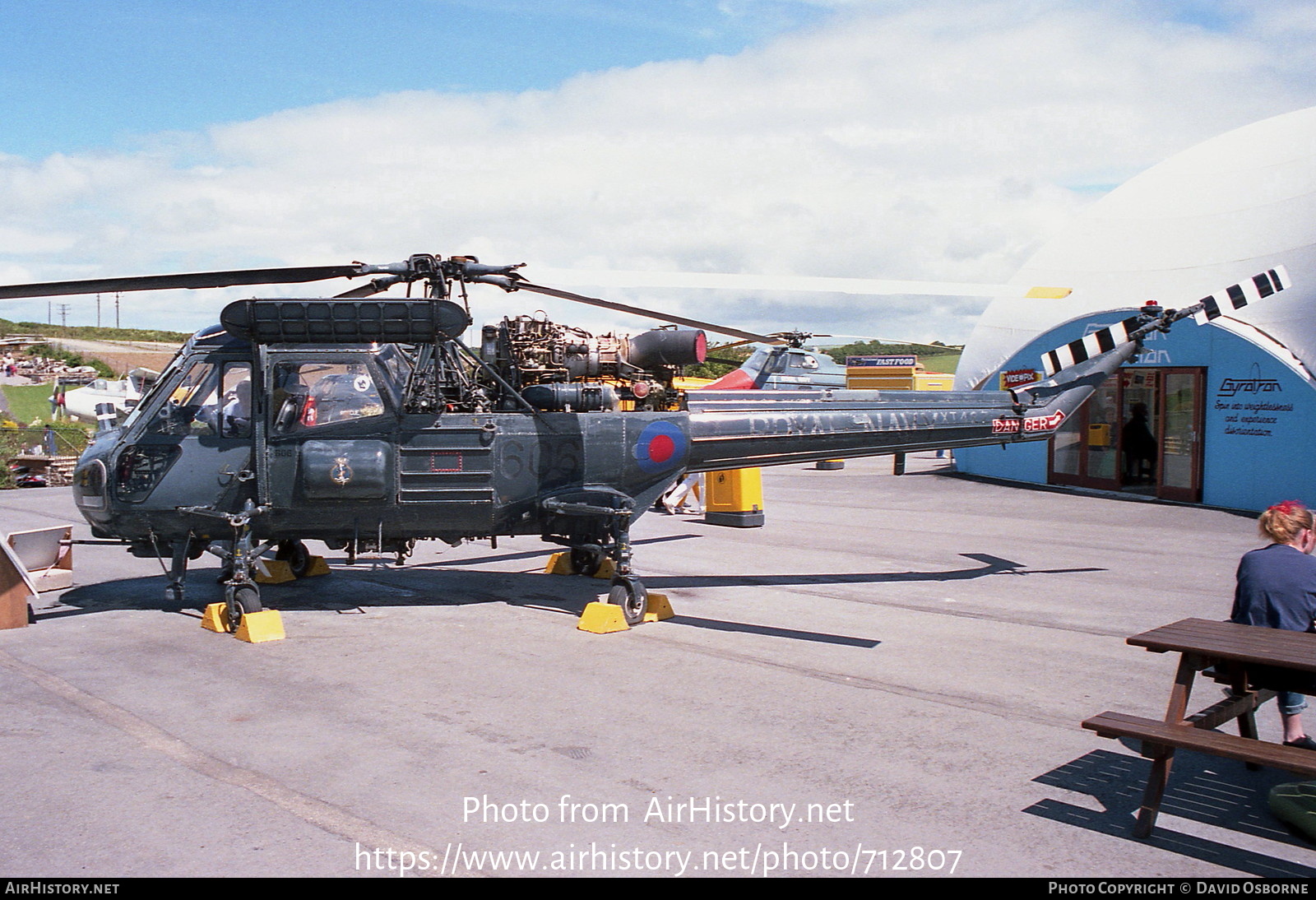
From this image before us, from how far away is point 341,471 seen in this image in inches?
343

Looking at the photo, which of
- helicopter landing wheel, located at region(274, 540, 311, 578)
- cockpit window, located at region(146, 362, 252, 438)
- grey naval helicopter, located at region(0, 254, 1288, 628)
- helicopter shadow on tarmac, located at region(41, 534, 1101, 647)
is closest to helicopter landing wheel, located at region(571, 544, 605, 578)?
helicopter shadow on tarmac, located at region(41, 534, 1101, 647)

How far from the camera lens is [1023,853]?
175 inches

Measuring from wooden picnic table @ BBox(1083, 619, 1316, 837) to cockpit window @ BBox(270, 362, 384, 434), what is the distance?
6.73 meters

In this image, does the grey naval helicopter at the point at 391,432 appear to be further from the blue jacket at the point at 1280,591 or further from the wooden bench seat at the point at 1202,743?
the blue jacket at the point at 1280,591

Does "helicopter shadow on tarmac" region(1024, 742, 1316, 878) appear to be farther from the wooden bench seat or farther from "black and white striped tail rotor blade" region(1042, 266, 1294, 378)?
"black and white striped tail rotor blade" region(1042, 266, 1294, 378)

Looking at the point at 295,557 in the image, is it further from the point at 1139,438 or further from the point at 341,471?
the point at 1139,438

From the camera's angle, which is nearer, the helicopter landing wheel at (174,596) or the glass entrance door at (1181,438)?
the helicopter landing wheel at (174,596)

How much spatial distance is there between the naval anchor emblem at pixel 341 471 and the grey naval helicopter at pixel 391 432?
11 millimetres

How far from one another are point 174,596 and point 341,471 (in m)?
1.94

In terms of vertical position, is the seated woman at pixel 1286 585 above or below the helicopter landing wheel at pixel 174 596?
above

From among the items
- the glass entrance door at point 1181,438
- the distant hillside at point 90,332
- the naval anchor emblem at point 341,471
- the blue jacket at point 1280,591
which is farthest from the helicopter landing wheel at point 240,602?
the distant hillside at point 90,332

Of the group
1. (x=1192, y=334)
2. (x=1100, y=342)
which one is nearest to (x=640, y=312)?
(x=1100, y=342)

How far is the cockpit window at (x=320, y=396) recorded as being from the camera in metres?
8.89
